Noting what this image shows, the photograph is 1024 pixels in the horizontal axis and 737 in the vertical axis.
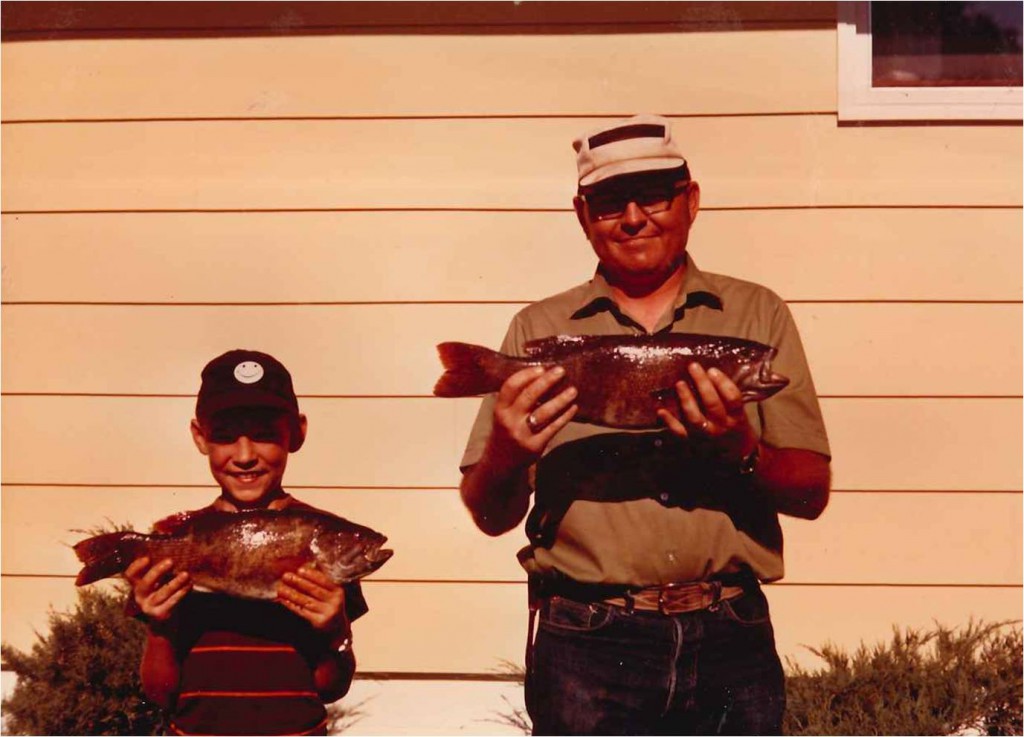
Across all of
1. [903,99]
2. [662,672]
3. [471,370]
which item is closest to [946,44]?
[903,99]

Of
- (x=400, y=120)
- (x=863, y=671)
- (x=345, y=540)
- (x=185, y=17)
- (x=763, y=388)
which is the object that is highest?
(x=185, y=17)

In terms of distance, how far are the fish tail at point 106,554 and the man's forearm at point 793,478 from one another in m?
1.41

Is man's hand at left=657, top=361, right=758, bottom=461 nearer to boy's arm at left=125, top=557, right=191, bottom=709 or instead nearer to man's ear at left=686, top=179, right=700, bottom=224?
man's ear at left=686, top=179, right=700, bottom=224

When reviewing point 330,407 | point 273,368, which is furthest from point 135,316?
point 273,368

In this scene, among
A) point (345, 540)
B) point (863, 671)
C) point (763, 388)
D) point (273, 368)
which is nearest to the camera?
point (763, 388)

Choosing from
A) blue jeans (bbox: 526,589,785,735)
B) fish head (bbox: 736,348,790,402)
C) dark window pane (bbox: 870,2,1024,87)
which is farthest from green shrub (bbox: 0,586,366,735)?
dark window pane (bbox: 870,2,1024,87)

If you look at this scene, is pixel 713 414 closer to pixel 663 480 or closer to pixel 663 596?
pixel 663 480

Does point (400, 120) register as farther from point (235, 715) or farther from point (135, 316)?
point (235, 715)

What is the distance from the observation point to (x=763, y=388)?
7.55ft

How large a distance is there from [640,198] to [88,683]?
280cm

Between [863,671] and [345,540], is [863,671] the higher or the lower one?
the lower one

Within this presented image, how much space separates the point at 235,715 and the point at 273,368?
83 centimetres

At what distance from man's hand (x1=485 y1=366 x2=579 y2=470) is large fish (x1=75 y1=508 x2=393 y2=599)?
432mm

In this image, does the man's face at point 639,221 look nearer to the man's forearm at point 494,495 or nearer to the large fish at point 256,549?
the man's forearm at point 494,495
